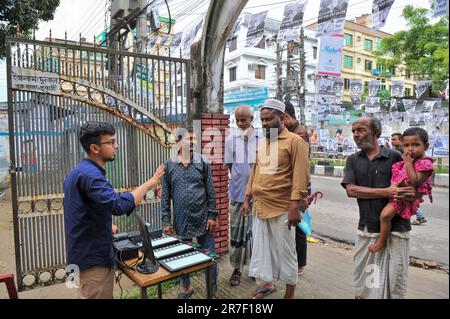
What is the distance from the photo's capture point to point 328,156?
60.3 feet

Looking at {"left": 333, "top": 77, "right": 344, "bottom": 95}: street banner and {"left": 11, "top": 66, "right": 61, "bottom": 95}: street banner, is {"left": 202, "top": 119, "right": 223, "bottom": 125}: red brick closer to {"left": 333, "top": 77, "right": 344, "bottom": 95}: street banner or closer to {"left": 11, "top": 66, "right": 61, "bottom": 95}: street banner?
{"left": 11, "top": 66, "right": 61, "bottom": 95}: street banner

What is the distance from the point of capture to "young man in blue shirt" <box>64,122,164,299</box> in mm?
2159

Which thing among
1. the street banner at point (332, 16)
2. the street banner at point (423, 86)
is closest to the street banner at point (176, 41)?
the street banner at point (332, 16)

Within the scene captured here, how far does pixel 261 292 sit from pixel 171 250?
133 cm

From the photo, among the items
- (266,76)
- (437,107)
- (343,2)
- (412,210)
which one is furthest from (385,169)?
(266,76)

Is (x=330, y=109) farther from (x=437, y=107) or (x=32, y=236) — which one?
(x=32, y=236)

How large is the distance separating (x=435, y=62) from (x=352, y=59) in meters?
22.7

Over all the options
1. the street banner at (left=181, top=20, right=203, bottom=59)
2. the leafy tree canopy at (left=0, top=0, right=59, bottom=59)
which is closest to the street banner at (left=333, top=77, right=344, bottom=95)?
the street banner at (left=181, top=20, right=203, bottom=59)

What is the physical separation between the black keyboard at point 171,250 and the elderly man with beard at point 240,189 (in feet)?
3.57

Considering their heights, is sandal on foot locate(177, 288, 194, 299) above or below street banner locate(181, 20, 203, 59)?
below

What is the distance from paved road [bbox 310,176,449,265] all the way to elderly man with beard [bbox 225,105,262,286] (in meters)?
2.36

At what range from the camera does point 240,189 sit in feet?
12.1

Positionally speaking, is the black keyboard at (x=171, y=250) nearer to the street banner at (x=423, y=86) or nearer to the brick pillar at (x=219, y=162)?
the brick pillar at (x=219, y=162)

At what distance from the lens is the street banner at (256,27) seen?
6895 mm
